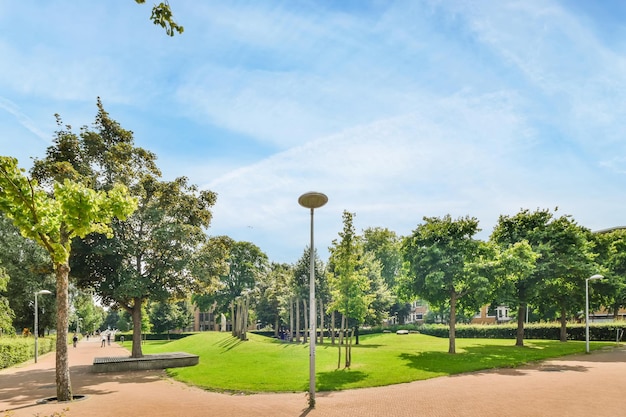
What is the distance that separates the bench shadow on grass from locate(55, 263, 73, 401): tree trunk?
16.4 metres

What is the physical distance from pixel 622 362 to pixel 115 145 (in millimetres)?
35403

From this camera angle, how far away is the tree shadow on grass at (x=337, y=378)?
17986 mm

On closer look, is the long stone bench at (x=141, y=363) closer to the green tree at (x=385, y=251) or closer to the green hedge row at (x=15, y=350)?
the green hedge row at (x=15, y=350)

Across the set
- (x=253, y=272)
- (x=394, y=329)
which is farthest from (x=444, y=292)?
(x=253, y=272)

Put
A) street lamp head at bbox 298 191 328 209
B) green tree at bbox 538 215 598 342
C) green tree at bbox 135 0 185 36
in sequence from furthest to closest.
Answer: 1. green tree at bbox 538 215 598 342
2. street lamp head at bbox 298 191 328 209
3. green tree at bbox 135 0 185 36

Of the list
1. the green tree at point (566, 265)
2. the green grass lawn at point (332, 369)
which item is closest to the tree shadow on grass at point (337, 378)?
the green grass lawn at point (332, 369)

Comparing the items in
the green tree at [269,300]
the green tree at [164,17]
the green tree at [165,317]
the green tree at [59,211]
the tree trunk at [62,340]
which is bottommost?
the green tree at [165,317]

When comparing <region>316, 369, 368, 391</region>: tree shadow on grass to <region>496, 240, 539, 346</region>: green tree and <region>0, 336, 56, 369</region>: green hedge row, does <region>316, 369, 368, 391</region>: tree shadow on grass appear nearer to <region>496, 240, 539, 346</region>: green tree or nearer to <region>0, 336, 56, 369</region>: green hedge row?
<region>496, 240, 539, 346</region>: green tree

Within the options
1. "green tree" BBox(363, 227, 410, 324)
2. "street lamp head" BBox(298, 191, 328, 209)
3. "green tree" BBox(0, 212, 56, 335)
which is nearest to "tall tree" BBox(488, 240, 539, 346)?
"street lamp head" BBox(298, 191, 328, 209)

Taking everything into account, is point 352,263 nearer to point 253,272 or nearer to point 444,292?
point 444,292

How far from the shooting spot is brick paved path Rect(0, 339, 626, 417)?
1360cm

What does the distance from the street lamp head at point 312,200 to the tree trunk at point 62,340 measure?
960 cm

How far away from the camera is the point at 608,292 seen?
4034 cm

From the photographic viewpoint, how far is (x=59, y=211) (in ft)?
50.8
